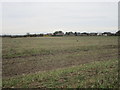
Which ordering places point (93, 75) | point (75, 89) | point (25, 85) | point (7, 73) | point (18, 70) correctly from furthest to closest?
1. point (18, 70)
2. point (7, 73)
3. point (93, 75)
4. point (25, 85)
5. point (75, 89)

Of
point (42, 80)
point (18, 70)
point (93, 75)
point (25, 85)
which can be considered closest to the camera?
point (25, 85)

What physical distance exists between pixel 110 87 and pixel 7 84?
4451mm

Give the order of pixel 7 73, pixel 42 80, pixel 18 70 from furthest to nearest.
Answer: pixel 18 70, pixel 7 73, pixel 42 80

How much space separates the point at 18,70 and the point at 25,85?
10.8 feet

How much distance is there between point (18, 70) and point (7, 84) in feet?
9.27

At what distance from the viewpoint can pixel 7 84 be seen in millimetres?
6746

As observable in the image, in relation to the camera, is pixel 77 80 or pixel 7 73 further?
pixel 7 73

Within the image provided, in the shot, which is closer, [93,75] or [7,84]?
[7,84]

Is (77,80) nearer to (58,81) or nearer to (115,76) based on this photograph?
(58,81)

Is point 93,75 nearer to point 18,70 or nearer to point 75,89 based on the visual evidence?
point 75,89

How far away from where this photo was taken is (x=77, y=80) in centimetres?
681

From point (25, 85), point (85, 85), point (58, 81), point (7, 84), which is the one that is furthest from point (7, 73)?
point (85, 85)

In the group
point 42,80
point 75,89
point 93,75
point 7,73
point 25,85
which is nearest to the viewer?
point 75,89

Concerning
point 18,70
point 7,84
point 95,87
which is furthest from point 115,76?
point 18,70
